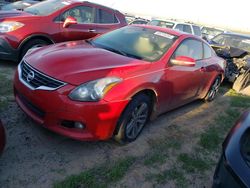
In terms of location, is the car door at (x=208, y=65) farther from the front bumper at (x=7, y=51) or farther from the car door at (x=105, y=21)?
the front bumper at (x=7, y=51)

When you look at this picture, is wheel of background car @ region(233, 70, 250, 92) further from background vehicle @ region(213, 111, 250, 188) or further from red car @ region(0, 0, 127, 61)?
background vehicle @ region(213, 111, 250, 188)

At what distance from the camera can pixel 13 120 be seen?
13.2ft

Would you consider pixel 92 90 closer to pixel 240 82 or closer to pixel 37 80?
pixel 37 80

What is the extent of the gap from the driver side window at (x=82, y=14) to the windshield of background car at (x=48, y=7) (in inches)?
8.5

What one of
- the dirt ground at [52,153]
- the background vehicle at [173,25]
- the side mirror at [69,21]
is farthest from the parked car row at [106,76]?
the background vehicle at [173,25]

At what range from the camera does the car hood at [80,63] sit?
3357 mm

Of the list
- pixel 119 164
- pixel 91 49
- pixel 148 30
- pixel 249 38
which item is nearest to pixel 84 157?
pixel 119 164

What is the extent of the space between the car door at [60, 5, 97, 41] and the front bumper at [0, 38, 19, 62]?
120 centimetres

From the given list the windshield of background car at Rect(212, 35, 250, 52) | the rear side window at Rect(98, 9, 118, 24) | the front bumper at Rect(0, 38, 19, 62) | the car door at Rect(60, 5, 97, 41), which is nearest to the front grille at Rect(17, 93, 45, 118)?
the front bumper at Rect(0, 38, 19, 62)

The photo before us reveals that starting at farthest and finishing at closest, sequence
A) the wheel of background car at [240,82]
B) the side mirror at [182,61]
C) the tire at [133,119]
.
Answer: the wheel of background car at [240,82] → the side mirror at [182,61] → the tire at [133,119]

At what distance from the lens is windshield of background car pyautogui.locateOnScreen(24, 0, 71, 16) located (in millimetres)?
6636

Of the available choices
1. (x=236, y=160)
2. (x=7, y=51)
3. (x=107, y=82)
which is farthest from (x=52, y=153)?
(x=7, y=51)

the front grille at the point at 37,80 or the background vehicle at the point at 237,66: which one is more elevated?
the front grille at the point at 37,80

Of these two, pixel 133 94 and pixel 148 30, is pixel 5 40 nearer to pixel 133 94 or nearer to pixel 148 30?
pixel 148 30
